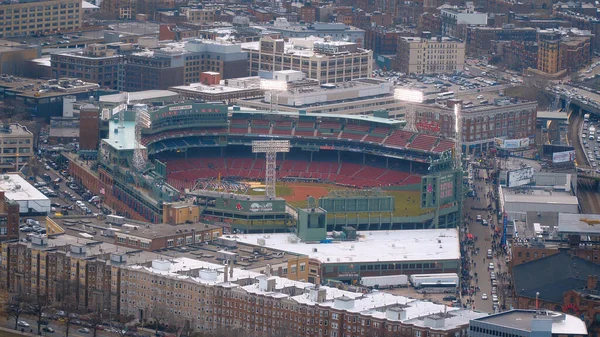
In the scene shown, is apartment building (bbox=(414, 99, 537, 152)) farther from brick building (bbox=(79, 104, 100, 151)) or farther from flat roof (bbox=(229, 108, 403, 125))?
brick building (bbox=(79, 104, 100, 151))

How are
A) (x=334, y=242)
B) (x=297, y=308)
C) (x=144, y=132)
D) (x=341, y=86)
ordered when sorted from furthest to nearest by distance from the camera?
(x=341, y=86)
(x=144, y=132)
(x=334, y=242)
(x=297, y=308)

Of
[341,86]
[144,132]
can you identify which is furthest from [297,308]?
[341,86]

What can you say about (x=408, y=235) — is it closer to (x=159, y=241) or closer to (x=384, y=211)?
(x=384, y=211)

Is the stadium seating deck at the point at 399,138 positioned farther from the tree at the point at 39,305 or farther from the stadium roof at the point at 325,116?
the tree at the point at 39,305

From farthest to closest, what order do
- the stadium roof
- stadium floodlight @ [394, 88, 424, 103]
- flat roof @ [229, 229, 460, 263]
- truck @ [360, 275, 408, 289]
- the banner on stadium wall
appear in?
the banner on stadium wall → stadium floodlight @ [394, 88, 424, 103] → the stadium roof → flat roof @ [229, 229, 460, 263] → truck @ [360, 275, 408, 289]

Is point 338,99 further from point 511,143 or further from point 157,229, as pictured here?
point 157,229

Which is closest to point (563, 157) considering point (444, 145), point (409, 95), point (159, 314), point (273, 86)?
point (444, 145)

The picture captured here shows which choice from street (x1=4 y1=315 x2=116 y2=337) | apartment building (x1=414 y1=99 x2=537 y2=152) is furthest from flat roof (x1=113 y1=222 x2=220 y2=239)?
apartment building (x1=414 y1=99 x2=537 y2=152)
